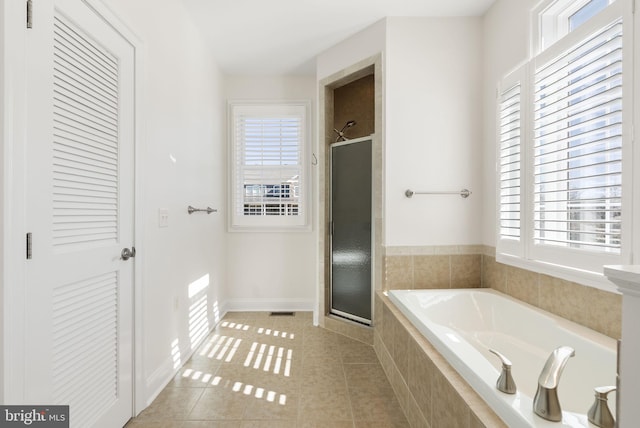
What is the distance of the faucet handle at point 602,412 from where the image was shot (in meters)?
0.88

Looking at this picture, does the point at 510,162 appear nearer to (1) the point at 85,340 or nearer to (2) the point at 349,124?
(2) the point at 349,124

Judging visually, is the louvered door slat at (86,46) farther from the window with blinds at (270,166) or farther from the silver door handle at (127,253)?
the window with blinds at (270,166)

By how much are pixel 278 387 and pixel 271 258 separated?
1758 mm

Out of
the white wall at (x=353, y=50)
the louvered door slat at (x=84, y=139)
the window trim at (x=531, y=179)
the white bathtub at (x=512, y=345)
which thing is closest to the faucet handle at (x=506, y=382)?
the white bathtub at (x=512, y=345)

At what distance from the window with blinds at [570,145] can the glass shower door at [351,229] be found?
101cm

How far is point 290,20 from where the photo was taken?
8.65ft

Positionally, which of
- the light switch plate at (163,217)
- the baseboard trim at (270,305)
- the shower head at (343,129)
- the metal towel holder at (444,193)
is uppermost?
the shower head at (343,129)

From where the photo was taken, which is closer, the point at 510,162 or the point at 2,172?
the point at 2,172

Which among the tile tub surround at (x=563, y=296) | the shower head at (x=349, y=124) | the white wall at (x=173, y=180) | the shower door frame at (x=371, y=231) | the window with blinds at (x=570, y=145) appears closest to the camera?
the window with blinds at (x=570, y=145)

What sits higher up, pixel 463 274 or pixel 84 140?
pixel 84 140

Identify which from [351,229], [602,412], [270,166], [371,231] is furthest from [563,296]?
[270,166]

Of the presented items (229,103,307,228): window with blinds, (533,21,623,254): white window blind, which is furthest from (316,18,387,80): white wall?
(533,21,623,254): white window blind

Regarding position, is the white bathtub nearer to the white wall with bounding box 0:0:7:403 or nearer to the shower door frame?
the shower door frame

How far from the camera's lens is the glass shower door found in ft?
9.36
